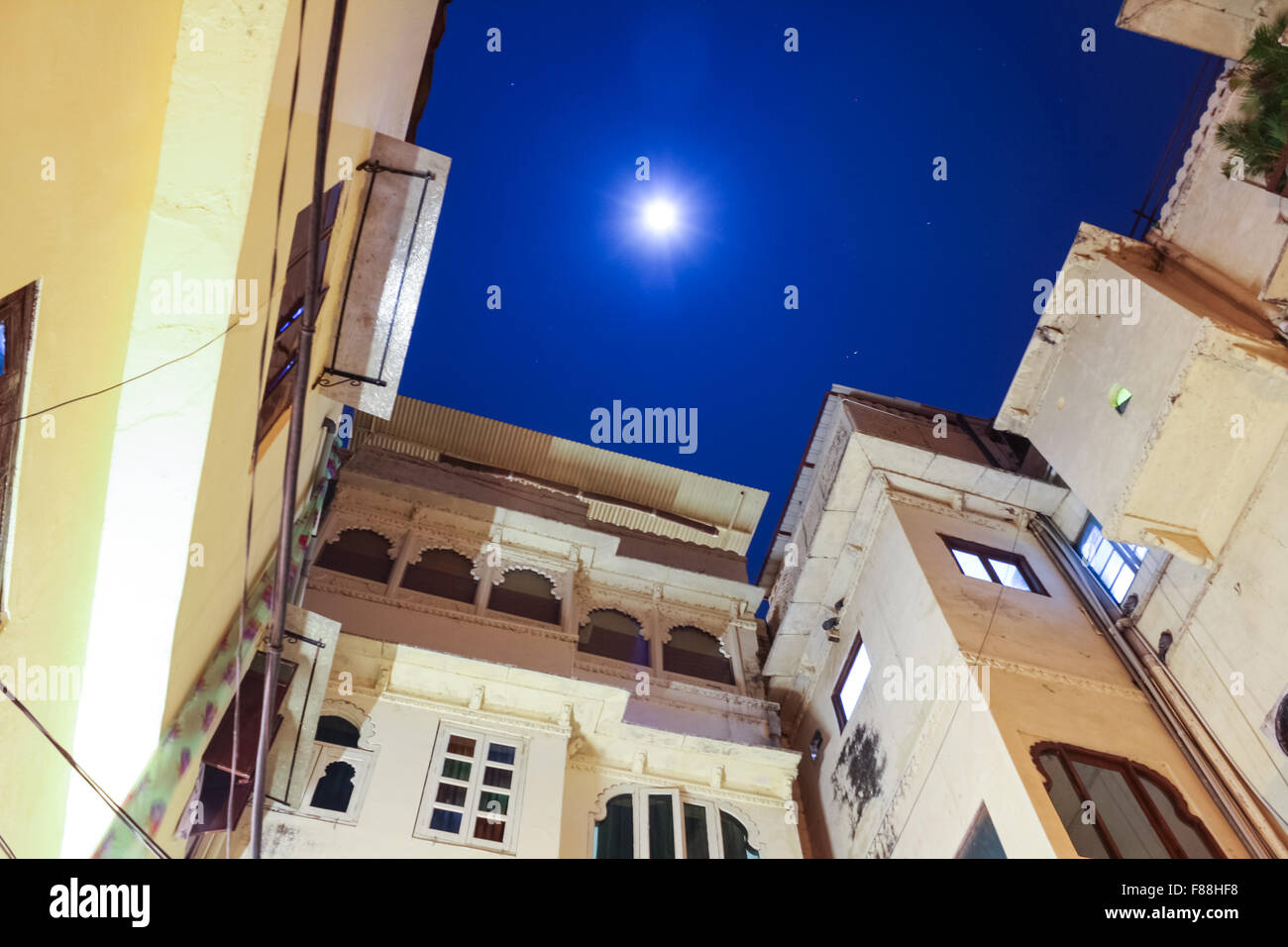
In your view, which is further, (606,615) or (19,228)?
(606,615)

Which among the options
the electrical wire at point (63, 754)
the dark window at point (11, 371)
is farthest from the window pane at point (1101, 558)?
the dark window at point (11, 371)

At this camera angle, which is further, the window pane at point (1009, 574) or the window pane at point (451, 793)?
the window pane at point (1009, 574)

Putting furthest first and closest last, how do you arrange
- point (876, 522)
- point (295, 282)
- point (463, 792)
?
point (876, 522)
point (463, 792)
point (295, 282)

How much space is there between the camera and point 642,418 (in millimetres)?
20719

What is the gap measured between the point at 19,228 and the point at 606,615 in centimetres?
1300

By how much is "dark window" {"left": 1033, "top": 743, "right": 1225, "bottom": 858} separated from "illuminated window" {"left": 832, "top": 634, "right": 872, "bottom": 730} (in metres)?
4.03

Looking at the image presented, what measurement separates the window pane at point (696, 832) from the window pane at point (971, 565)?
17.7 feet

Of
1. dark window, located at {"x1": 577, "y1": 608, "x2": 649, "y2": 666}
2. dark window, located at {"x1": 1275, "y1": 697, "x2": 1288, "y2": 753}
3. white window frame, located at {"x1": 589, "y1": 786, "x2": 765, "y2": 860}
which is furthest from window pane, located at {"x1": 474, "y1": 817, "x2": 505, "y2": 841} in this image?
dark window, located at {"x1": 1275, "y1": 697, "x2": 1288, "y2": 753}

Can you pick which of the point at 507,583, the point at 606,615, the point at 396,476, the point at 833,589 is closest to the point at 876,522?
the point at 833,589

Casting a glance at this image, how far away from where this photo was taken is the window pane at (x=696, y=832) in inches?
467

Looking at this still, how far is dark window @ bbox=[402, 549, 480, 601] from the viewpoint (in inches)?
576

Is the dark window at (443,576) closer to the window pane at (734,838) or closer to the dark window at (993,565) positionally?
the window pane at (734,838)

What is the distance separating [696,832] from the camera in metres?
12.2
